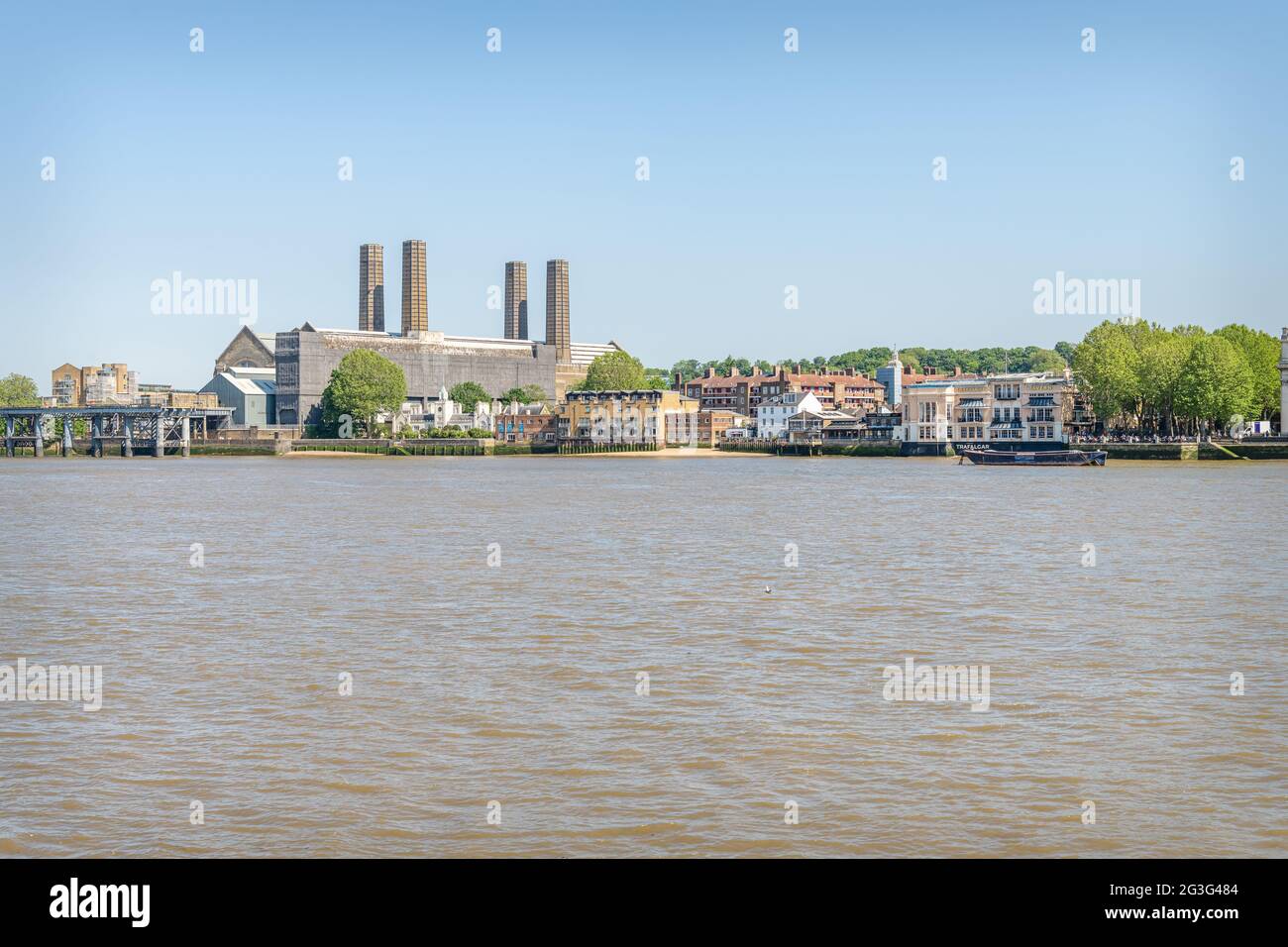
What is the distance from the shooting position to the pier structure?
172 m

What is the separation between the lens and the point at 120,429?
17788cm

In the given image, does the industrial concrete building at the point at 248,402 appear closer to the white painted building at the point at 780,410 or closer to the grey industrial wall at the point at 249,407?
the grey industrial wall at the point at 249,407

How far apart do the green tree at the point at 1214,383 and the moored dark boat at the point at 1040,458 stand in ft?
28.6

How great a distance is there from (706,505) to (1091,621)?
127ft

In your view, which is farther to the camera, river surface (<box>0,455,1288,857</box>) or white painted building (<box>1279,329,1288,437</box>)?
white painted building (<box>1279,329,1288,437</box>)

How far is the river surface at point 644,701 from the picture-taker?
10656mm

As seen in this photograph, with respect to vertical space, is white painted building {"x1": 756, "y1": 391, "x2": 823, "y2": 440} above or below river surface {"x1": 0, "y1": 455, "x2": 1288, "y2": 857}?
above

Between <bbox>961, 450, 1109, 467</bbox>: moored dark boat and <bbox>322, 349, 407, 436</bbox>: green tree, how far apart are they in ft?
248

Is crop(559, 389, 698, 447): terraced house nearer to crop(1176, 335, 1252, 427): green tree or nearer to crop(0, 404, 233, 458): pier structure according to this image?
crop(0, 404, 233, 458): pier structure

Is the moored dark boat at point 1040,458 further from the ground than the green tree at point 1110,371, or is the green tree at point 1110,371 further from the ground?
the green tree at point 1110,371

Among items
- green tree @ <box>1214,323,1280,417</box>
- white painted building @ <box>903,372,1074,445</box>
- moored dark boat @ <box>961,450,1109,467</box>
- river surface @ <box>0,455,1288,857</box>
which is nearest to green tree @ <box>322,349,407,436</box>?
white painted building @ <box>903,372,1074,445</box>

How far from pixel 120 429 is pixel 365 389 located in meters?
32.2

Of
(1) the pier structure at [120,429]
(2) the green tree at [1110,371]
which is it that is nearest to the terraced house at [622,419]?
(1) the pier structure at [120,429]

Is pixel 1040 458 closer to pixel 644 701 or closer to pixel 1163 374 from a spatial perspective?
pixel 1163 374
